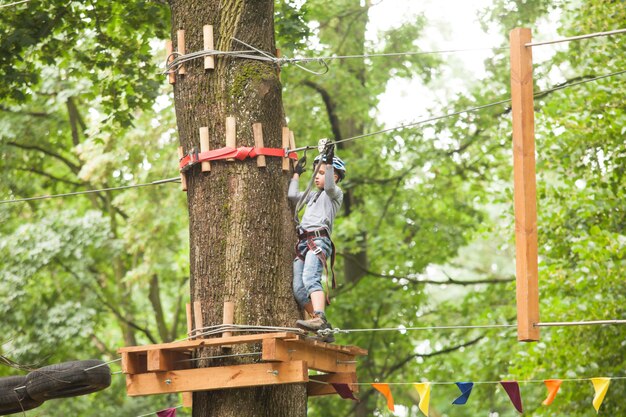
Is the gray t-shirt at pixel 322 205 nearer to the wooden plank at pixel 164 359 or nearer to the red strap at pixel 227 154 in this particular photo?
the red strap at pixel 227 154

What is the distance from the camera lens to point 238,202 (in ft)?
19.5

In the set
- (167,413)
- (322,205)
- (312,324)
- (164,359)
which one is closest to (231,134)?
(322,205)

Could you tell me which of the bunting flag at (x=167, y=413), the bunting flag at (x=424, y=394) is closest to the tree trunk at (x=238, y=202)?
the bunting flag at (x=167, y=413)

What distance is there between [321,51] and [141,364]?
920cm

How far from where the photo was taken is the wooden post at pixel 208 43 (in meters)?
6.14

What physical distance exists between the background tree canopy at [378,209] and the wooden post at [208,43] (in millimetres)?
6262

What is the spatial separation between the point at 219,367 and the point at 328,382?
1.05m

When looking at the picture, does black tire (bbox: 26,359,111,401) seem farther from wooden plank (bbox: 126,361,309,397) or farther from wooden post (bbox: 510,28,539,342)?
wooden post (bbox: 510,28,539,342)

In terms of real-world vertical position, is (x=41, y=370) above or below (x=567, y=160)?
below

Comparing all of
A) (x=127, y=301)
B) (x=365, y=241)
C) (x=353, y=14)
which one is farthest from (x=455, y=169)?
(x=127, y=301)

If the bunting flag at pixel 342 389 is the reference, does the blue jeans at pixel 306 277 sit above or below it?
above

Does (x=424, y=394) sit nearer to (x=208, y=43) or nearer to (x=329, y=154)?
(x=329, y=154)

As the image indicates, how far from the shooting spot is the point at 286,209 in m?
6.14

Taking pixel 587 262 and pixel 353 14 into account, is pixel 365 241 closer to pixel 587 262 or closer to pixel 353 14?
pixel 353 14
